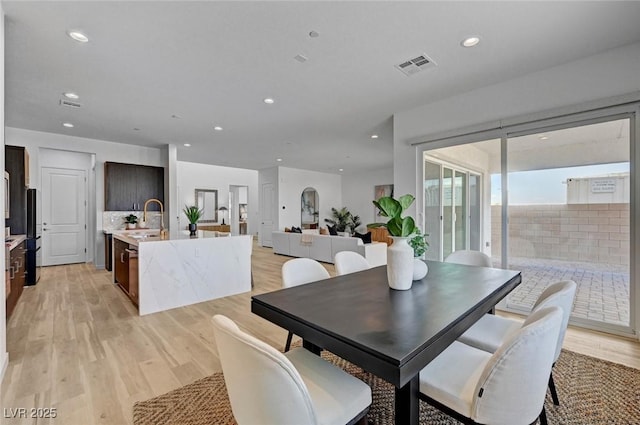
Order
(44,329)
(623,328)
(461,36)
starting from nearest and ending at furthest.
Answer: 1. (461,36)
2. (623,328)
3. (44,329)

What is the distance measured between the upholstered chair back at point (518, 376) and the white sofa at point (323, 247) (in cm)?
437

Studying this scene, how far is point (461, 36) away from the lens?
234 cm

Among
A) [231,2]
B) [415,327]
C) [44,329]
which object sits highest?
[231,2]

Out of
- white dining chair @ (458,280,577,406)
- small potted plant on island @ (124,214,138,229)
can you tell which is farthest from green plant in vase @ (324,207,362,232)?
white dining chair @ (458,280,577,406)

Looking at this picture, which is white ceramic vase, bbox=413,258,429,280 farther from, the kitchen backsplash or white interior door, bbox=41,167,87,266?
white interior door, bbox=41,167,87,266

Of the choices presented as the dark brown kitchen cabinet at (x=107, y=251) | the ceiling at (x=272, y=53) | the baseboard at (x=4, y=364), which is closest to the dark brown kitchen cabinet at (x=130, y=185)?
the dark brown kitchen cabinet at (x=107, y=251)

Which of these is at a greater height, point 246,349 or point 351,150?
point 351,150

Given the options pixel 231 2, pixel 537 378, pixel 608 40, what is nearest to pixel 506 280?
pixel 537 378

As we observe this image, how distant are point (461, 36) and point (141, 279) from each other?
4133 millimetres

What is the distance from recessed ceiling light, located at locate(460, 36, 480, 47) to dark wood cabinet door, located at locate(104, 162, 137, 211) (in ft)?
20.5

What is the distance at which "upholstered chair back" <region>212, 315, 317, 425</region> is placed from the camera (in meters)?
0.84

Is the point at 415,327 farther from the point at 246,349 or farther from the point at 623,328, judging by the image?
the point at 623,328

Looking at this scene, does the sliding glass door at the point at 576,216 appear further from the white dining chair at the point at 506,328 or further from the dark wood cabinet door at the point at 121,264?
the dark wood cabinet door at the point at 121,264

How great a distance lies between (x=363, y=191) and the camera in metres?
10.7
